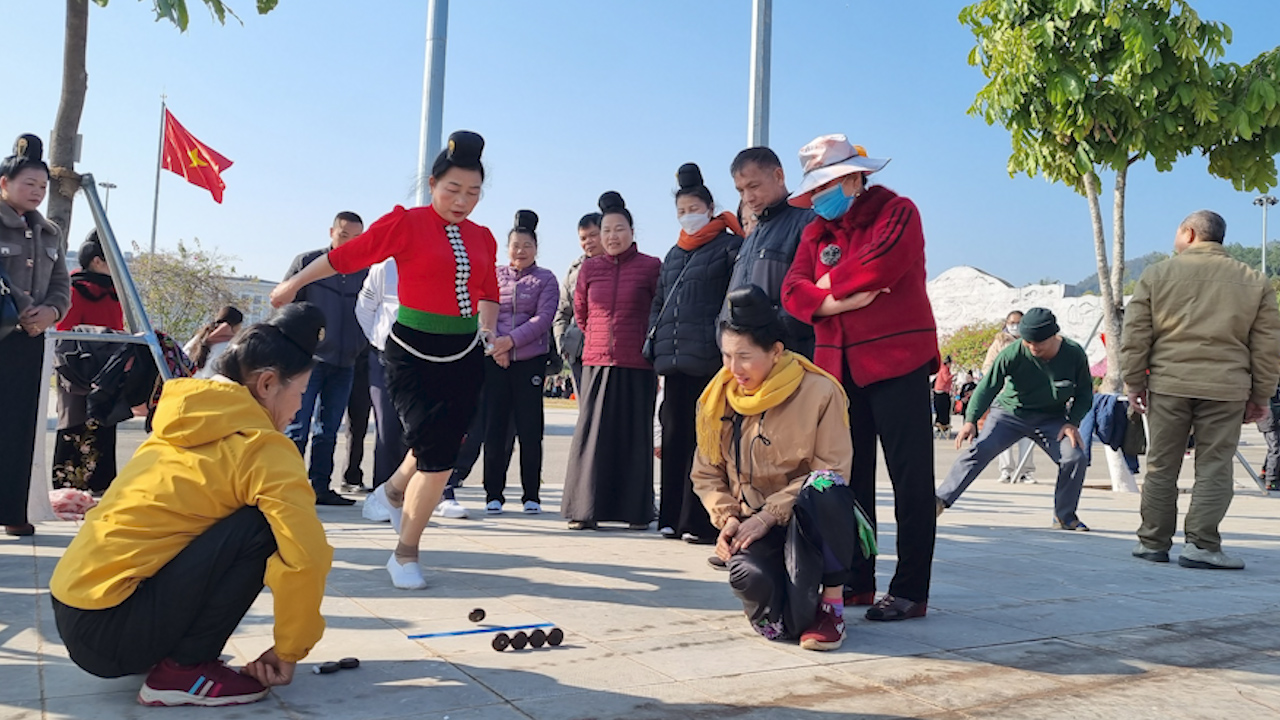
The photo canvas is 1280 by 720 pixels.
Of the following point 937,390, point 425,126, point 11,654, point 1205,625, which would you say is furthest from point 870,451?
point 937,390

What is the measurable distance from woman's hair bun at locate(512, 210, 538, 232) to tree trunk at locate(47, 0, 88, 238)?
9.70ft

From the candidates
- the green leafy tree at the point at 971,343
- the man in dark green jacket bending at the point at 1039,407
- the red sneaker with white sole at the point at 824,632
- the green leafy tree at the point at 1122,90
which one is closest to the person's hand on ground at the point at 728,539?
Answer: the red sneaker with white sole at the point at 824,632

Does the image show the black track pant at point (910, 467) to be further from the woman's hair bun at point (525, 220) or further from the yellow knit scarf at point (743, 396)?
the woman's hair bun at point (525, 220)

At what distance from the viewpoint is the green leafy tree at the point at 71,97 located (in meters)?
5.85

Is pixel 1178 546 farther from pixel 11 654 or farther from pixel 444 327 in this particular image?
pixel 11 654

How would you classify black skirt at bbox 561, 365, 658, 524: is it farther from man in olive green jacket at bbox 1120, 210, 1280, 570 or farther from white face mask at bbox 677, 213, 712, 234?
man in olive green jacket at bbox 1120, 210, 1280, 570

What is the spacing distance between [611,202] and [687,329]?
128 cm

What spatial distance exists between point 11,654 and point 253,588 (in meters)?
1.05

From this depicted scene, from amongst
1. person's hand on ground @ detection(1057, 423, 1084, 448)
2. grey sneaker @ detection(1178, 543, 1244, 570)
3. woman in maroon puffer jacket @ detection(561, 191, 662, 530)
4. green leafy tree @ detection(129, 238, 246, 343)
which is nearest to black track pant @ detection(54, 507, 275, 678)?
woman in maroon puffer jacket @ detection(561, 191, 662, 530)

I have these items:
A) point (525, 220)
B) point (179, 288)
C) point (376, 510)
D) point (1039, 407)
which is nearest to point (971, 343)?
point (179, 288)

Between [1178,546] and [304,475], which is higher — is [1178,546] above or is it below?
below

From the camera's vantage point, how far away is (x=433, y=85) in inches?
404

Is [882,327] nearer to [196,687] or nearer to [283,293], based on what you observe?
[283,293]

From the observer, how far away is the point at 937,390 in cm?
2102
